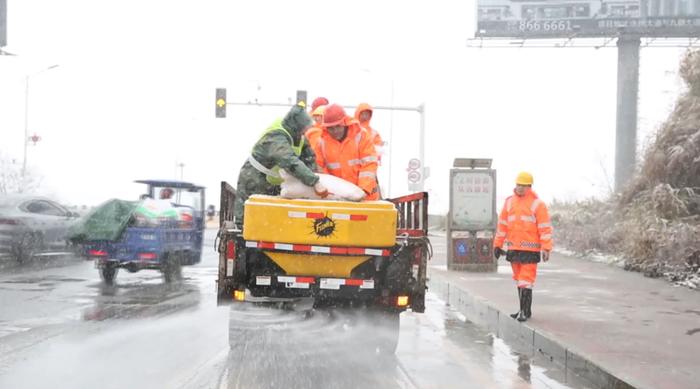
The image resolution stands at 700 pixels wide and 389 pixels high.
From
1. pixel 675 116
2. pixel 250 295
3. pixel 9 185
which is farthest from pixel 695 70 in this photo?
pixel 9 185

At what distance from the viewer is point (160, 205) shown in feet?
43.7

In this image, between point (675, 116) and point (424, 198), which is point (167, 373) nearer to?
point (424, 198)

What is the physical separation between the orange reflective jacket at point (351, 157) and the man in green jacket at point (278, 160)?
6.9 inches

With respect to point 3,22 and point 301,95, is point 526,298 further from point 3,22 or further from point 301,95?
point 3,22

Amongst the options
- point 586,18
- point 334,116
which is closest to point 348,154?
point 334,116

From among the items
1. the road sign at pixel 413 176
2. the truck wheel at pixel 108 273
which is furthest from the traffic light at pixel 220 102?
the truck wheel at pixel 108 273

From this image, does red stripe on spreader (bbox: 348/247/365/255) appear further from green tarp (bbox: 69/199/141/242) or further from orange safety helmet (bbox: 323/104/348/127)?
green tarp (bbox: 69/199/141/242)

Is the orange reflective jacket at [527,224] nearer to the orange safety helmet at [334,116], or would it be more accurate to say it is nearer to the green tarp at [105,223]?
the orange safety helmet at [334,116]

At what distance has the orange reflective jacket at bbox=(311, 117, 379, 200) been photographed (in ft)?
23.3

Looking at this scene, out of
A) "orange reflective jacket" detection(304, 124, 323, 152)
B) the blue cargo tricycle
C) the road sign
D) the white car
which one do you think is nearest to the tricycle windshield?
the blue cargo tricycle

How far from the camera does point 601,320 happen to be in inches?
341

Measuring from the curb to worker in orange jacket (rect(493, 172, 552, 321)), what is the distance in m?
0.28

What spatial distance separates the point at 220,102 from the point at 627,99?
2133 cm

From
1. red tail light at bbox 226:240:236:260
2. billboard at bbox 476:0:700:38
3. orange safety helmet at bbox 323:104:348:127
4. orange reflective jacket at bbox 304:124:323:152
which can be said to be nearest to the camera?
red tail light at bbox 226:240:236:260
